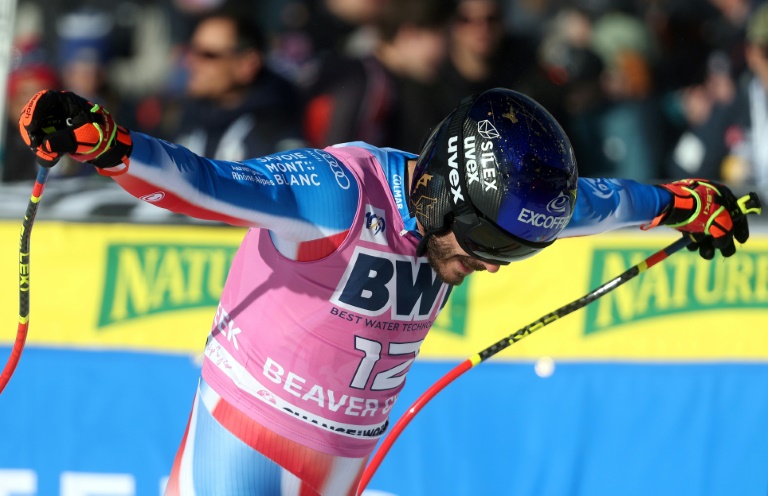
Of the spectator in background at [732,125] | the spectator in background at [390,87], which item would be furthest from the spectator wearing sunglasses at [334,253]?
the spectator in background at [732,125]

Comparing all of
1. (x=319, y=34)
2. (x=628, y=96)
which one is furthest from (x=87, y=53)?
(x=628, y=96)

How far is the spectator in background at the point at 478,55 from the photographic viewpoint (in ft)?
20.2

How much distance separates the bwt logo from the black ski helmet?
0.12m

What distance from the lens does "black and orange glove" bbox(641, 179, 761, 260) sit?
372 cm

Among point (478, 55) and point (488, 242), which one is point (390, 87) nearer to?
point (478, 55)

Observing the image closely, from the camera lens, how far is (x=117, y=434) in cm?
498

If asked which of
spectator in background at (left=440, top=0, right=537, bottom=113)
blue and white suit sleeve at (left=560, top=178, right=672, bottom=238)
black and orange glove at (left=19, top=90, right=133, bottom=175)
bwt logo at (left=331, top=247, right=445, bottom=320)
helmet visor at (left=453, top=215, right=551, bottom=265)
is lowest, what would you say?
bwt logo at (left=331, top=247, right=445, bottom=320)

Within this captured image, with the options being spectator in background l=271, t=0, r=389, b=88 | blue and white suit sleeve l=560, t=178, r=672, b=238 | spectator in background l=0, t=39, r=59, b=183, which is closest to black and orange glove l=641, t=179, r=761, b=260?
blue and white suit sleeve l=560, t=178, r=672, b=238

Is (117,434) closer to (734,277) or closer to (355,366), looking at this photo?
(355,366)

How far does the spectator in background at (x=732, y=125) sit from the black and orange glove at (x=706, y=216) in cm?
243

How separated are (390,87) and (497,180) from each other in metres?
3.49

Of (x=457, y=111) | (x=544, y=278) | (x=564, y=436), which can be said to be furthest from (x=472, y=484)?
(x=457, y=111)

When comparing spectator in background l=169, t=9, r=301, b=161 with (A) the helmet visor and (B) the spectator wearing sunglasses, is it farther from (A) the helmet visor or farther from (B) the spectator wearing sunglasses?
(A) the helmet visor

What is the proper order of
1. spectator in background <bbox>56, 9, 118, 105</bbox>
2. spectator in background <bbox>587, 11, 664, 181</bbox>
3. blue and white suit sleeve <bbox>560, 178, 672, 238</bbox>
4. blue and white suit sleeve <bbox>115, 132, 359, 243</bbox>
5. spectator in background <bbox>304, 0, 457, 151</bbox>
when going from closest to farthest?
blue and white suit sleeve <bbox>115, 132, 359, 243</bbox> → blue and white suit sleeve <bbox>560, 178, 672, 238</bbox> → spectator in background <bbox>304, 0, 457, 151</bbox> → spectator in background <bbox>587, 11, 664, 181</bbox> → spectator in background <bbox>56, 9, 118, 105</bbox>
